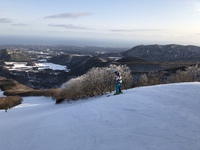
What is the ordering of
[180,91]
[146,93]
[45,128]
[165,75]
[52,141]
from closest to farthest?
[52,141] < [45,128] < [180,91] < [146,93] < [165,75]

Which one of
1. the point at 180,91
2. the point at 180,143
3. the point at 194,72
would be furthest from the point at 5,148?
the point at 194,72

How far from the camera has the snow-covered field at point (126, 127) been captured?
12.7 metres

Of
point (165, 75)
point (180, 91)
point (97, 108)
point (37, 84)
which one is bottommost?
point (37, 84)

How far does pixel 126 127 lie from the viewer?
14.7 metres

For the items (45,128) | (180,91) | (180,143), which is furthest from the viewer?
(180,91)

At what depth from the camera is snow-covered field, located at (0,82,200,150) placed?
1271 cm

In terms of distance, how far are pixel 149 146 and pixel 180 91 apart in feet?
27.1

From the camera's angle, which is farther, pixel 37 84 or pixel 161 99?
pixel 37 84

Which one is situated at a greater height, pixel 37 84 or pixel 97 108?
pixel 97 108

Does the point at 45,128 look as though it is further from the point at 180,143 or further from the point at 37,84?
the point at 37,84

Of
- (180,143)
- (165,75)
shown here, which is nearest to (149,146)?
Result: (180,143)

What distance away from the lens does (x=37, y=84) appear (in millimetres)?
125312

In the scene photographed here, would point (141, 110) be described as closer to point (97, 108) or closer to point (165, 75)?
point (97, 108)

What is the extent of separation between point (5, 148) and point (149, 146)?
865cm
